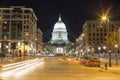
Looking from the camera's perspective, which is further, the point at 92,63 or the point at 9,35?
the point at 9,35

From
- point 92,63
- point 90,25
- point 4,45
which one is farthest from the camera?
point 90,25

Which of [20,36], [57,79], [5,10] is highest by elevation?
[5,10]

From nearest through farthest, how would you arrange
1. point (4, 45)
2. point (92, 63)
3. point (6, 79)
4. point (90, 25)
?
point (6, 79) < point (92, 63) < point (4, 45) < point (90, 25)

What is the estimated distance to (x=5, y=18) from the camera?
186 metres

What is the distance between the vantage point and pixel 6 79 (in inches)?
942

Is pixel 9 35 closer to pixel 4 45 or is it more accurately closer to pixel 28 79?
pixel 4 45

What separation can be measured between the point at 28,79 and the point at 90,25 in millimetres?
172077

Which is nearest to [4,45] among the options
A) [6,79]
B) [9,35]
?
[9,35]

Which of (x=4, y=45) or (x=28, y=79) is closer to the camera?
(x=28, y=79)

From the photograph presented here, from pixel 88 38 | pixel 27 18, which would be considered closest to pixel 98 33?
pixel 88 38

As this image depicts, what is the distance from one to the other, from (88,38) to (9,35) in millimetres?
47690

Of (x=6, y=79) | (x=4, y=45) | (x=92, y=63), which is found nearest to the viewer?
(x=6, y=79)

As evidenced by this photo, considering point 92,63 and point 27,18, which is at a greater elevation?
point 27,18

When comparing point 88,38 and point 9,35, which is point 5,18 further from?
point 88,38
